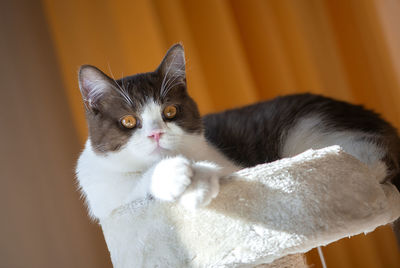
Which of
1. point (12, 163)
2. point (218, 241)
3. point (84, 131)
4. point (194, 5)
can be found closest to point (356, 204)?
point (218, 241)

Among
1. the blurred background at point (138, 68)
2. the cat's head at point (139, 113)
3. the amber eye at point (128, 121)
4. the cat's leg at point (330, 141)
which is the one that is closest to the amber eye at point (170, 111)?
the cat's head at point (139, 113)

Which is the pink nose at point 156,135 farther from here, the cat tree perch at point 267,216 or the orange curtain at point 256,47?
the orange curtain at point 256,47

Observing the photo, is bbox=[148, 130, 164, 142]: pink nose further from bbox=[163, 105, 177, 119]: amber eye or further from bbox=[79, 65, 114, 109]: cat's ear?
bbox=[79, 65, 114, 109]: cat's ear

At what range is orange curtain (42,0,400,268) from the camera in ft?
6.14

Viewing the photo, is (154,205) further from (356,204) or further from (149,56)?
(149,56)

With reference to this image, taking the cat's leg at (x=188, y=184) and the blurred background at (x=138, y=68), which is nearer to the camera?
the cat's leg at (x=188, y=184)

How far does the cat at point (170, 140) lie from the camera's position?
35.4 inches

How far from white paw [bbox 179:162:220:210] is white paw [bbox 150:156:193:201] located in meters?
0.01

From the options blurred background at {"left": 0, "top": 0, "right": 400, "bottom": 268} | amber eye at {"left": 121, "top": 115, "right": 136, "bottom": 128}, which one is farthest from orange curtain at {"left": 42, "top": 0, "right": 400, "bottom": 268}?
amber eye at {"left": 121, "top": 115, "right": 136, "bottom": 128}

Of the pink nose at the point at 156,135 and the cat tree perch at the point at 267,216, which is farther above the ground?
the pink nose at the point at 156,135

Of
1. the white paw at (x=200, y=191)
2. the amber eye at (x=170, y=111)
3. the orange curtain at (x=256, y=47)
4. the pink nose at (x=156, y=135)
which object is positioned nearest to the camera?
the white paw at (x=200, y=191)

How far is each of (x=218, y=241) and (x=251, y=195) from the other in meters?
0.12

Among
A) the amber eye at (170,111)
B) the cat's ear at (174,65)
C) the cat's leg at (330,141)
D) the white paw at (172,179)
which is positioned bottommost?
the cat's leg at (330,141)

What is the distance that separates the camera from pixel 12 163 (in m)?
1.69
